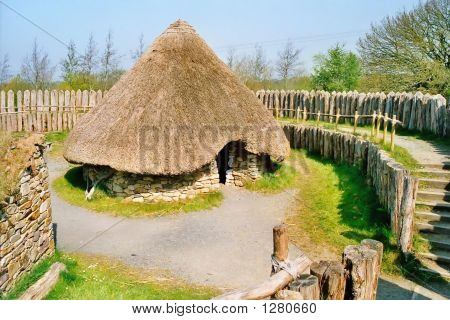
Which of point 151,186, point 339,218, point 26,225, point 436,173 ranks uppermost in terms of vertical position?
point 436,173

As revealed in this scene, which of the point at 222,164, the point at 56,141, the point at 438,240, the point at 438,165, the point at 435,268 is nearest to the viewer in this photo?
the point at 435,268

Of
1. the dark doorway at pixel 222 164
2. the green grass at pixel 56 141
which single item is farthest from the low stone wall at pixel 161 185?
the green grass at pixel 56 141

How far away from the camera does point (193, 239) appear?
30.9ft

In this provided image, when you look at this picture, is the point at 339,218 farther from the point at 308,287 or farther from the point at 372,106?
the point at 372,106

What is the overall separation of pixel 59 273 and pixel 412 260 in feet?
19.9

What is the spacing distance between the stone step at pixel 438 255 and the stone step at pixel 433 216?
814mm

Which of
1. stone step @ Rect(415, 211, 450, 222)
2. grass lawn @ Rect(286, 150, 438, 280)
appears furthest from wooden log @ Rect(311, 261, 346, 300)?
stone step @ Rect(415, 211, 450, 222)

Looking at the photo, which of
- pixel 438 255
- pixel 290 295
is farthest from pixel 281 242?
pixel 438 255

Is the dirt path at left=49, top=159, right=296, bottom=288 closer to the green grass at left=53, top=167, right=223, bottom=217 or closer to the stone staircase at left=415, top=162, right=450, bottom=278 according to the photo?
the green grass at left=53, top=167, right=223, bottom=217

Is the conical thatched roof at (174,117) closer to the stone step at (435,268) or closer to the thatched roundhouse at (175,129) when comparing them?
the thatched roundhouse at (175,129)

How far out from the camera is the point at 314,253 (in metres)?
8.70

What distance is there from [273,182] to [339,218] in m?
3.20

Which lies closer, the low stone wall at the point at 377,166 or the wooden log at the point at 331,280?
the wooden log at the point at 331,280

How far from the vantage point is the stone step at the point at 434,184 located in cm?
929
